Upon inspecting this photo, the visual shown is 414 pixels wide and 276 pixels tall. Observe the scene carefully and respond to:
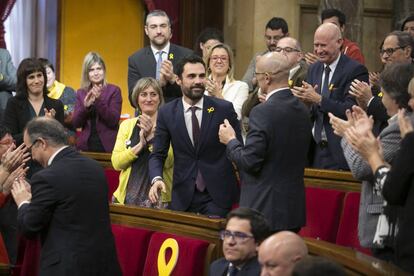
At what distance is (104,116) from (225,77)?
1.05 meters

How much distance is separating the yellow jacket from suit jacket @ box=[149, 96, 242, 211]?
10.8 inches

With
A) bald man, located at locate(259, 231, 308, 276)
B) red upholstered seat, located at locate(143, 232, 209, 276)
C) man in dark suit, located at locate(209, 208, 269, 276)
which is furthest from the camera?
red upholstered seat, located at locate(143, 232, 209, 276)

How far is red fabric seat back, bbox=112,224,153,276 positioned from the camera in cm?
600

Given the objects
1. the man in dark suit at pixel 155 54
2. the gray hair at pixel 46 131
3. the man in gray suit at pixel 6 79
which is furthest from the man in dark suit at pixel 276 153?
the man in gray suit at pixel 6 79

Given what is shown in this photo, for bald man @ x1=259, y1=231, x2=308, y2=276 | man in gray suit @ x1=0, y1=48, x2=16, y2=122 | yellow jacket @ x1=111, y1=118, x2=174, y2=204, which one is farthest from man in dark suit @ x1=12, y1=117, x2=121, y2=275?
man in gray suit @ x1=0, y1=48, x2=16, y2=122

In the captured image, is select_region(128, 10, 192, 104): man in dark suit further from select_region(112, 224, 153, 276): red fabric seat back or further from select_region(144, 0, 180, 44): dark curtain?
select_region(144, 0, 180, 44): dark curtain

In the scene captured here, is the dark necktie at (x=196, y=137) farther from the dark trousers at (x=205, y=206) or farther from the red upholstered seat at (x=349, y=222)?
the red upholstered seat at (x=349, y=222)

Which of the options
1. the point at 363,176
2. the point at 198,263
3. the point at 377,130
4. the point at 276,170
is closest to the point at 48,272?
the point at 198,263

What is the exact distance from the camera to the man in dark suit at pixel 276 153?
17.3 feet

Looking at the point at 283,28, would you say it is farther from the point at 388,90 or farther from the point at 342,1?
the point at 388,90

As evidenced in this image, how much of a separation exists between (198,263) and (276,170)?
0.69 meters

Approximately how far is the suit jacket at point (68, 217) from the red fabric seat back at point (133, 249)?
657mm

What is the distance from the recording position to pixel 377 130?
6629 millimetres

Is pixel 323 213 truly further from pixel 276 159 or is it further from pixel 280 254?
pixel 280 254
